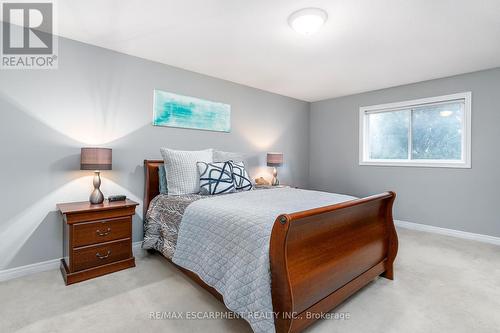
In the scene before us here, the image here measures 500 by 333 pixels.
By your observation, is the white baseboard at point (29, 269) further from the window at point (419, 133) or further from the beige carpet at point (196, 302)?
the window at point (419, 133)

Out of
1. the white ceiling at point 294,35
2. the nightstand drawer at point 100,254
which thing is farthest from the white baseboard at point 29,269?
the white ceiling at point 294,35

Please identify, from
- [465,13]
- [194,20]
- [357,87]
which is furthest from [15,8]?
[357,87]

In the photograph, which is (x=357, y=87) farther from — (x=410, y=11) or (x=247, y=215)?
(x=247, y=215)

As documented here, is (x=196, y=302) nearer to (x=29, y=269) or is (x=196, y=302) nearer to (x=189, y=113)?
(x=29, y=269)

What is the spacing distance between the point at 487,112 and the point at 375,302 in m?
3.11

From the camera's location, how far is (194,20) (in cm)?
221

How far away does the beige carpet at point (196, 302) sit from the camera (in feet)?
5.36

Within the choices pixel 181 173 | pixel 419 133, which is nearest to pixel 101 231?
pixel 181 173

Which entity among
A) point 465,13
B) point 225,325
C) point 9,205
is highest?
point 465,13

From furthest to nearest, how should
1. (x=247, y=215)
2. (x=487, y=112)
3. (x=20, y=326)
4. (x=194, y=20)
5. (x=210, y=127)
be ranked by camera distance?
(x=210, y=127) → (x=487, y=112) → (x=194, y=20) → (x=247, y=215) → (x=20, y=326)

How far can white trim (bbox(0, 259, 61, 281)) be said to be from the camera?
2242 millimetres

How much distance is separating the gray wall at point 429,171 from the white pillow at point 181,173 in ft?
10.1

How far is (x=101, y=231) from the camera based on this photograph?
91.7 inches

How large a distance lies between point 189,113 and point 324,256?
8.33 ft
